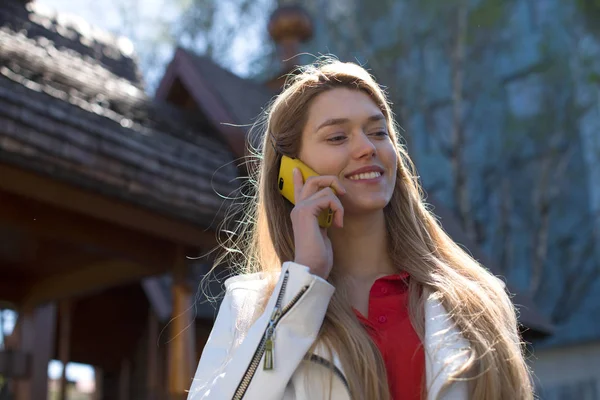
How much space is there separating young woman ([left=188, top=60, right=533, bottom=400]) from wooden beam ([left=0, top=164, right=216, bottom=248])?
2.57 metres

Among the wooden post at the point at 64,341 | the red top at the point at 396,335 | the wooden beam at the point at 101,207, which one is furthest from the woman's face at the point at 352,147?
the wooden post at the point at 64,341

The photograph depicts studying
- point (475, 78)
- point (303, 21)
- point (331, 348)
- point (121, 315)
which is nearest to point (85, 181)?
point (331, 348)

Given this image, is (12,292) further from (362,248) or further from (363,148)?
(363,148)

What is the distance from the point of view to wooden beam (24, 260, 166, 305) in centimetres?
680

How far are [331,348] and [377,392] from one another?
17 cm

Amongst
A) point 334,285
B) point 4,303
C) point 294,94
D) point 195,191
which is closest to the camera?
point 334,285

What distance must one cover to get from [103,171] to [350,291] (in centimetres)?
310

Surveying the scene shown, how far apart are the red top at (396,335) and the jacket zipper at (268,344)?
240 mm

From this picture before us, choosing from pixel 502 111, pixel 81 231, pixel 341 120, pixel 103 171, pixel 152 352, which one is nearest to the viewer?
pixel 341 120

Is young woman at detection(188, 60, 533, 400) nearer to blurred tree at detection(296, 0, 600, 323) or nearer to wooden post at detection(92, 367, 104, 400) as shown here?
wooden post at detection(92, 367, 104, 400)

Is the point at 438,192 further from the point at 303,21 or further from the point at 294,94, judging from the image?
the point at 294,94

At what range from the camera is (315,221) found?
7.52ft

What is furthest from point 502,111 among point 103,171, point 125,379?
point 103,171

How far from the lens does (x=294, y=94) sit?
2.64 m
